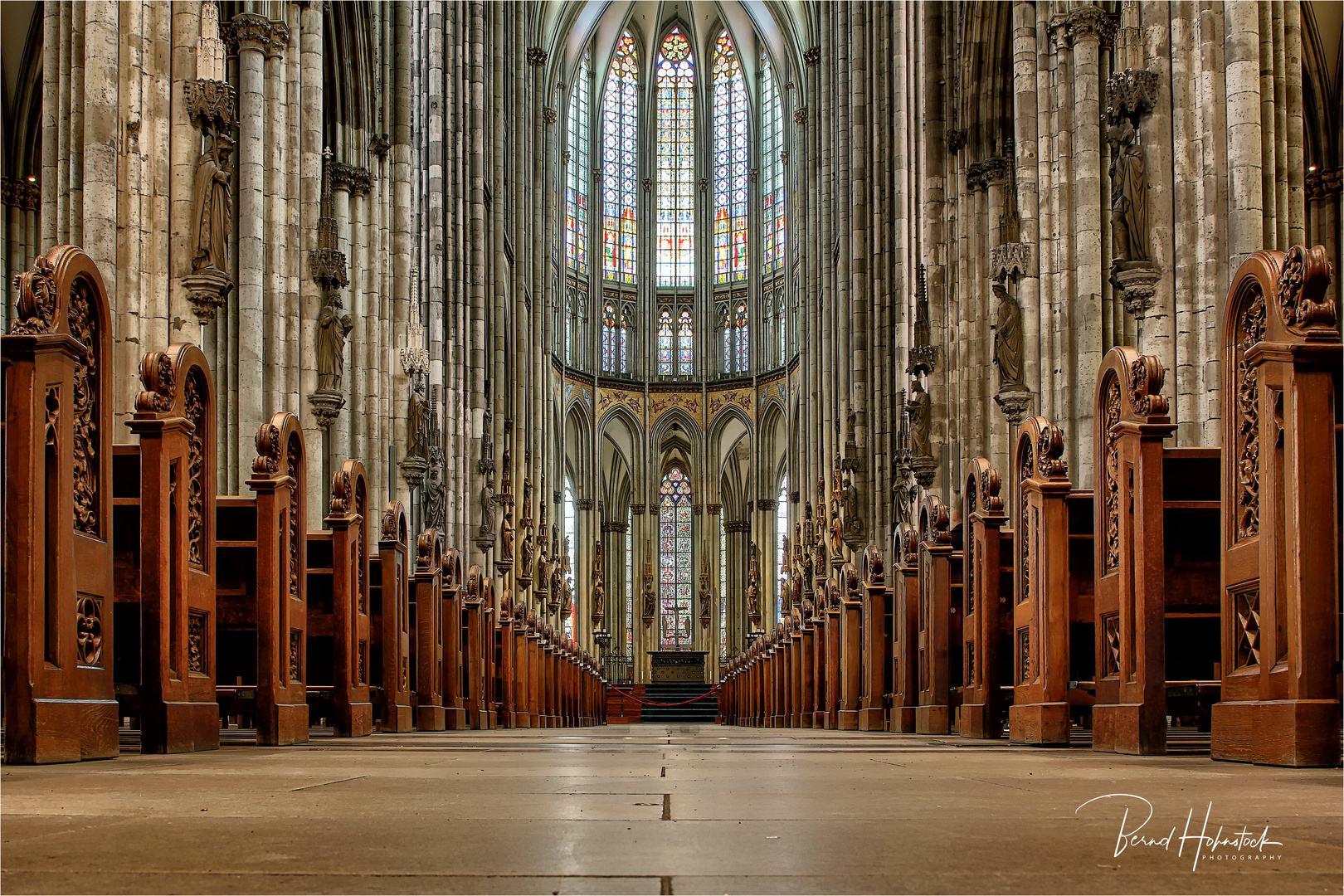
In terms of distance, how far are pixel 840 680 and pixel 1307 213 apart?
1187 cm

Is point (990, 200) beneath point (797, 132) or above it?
beneath

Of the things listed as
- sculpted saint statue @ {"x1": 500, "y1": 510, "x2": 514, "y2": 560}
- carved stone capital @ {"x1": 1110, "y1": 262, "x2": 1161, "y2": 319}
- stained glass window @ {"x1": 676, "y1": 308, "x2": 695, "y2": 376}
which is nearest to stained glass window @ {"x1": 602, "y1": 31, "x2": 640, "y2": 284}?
stained glass window @ {"x1": 676, "y1": 308, "x2": 695, "y2": 376}

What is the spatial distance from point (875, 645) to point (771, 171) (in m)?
36.2

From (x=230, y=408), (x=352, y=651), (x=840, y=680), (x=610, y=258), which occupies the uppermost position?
(x=610, y=258)

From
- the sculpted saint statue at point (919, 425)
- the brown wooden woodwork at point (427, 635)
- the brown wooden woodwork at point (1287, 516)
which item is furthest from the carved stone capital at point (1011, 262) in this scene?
the brown wooden woodwork at point (1287, 516)

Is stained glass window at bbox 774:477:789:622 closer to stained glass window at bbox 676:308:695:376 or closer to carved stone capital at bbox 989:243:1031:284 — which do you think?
stained glass window at bbox 676:308:695:376

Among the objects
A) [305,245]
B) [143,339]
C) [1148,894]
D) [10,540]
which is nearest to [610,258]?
[305,245]

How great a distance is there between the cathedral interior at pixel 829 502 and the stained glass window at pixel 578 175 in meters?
15.2

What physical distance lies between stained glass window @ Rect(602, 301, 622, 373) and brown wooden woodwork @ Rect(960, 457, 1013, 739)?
130ft

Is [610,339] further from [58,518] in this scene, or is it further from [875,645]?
[58,518]

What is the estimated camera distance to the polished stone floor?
2.23 m

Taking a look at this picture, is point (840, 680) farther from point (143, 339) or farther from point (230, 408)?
point (143, 339)

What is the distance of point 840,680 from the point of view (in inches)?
641

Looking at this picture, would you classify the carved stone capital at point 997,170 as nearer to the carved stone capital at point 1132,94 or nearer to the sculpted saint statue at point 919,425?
the sculpted saint statue at point 919,425
